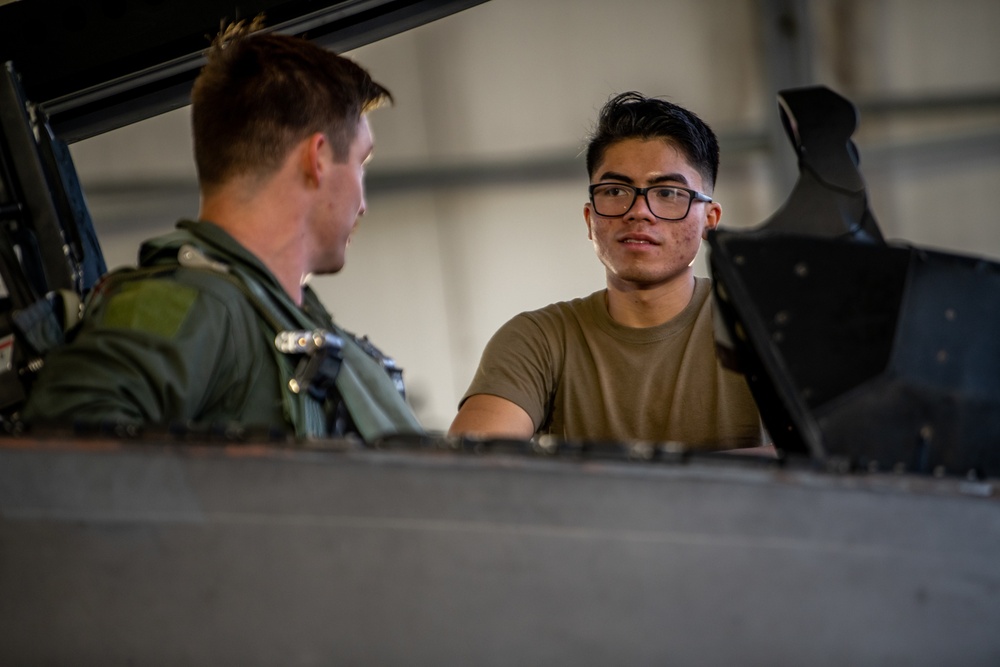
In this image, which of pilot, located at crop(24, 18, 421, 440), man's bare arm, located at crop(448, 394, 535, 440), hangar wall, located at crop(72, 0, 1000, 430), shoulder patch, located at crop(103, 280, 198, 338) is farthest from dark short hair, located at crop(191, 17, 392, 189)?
hangar wall, located at crop(72, 0, 1000, 430)

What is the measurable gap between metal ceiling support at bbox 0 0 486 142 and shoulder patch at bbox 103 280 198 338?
21.1 inches

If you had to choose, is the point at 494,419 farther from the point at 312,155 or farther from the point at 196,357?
the point at 196,357

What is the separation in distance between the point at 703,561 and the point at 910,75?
190 inches

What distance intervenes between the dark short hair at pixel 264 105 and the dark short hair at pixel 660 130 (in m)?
0.68

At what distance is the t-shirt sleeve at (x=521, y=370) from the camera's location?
172 centimetres

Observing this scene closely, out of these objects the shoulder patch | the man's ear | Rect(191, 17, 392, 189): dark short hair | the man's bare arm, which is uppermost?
Rect(191, 17, 392, 189): dark short hair

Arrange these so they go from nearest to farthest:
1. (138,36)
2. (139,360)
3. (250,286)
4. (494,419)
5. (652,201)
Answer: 1. (139,360)
2. (250,286)
3. (138,36)
4. (494,419)
5. (652,201)

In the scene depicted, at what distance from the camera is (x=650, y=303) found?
70.6 inches

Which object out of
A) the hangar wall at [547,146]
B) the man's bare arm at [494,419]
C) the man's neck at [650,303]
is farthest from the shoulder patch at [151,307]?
the hangar wall at [547,146]

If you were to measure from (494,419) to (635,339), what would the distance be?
273mm

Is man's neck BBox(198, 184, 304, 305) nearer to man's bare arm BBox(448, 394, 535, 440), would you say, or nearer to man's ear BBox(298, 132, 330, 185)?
man's ear BBox(298, 132, 330, 185)

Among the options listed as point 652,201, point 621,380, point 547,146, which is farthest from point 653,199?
point 547,146

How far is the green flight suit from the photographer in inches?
39.5

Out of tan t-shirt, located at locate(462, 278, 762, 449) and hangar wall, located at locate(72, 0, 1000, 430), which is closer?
tan t-shirt, located at locate(462, 278, 762, 449)
